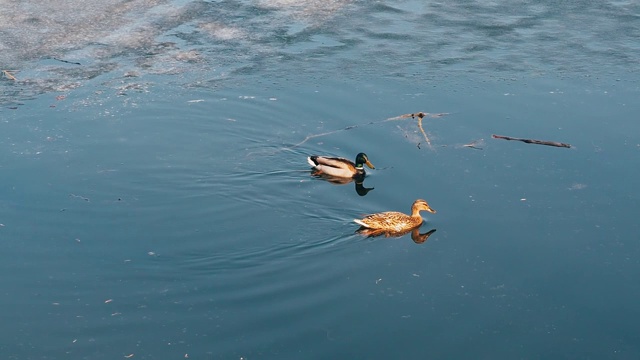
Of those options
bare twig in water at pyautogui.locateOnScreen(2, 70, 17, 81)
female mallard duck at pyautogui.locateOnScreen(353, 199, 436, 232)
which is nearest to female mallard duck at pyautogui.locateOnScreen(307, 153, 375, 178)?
female mallard duck at pyautogui.locateOnScreen(353, 199, 436, 232)

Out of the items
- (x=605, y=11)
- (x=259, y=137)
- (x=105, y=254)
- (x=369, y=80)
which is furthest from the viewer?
(x=605, y=11)

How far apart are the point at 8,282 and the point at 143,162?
8.79ft

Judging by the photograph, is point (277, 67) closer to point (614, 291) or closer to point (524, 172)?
point (524, 172)

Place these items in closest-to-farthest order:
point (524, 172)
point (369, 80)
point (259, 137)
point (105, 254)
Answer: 1. point (105, 254)
2. point (524, 172)
3. point (259, 137)
4. point (369, 80)

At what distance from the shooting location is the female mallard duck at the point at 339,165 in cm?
1095

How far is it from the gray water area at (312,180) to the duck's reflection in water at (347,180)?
11cm

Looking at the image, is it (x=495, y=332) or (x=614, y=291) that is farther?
(x=614, y=291)

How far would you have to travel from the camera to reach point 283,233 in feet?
32.1

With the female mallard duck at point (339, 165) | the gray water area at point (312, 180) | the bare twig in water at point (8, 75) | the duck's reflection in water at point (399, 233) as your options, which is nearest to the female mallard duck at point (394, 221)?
the duck's reflection in water at point (399, 233)

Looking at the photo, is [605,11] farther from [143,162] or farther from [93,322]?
[93,322]

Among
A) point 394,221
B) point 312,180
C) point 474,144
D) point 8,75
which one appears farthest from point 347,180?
point 8,75

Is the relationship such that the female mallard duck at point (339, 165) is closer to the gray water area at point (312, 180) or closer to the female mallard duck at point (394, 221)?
the gray water area at point (312, 180)

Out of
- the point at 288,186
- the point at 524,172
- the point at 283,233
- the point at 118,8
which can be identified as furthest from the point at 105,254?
the point at 118,8

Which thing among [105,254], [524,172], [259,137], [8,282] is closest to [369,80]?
[259,137]
